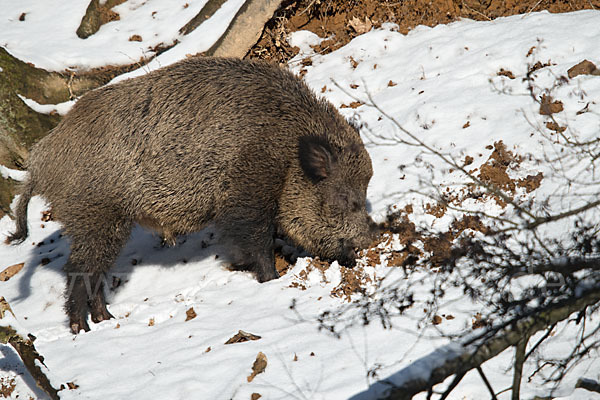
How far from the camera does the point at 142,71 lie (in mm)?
8711

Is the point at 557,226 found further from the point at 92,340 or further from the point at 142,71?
the point at 142,71

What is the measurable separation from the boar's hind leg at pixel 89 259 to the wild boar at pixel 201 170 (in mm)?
11

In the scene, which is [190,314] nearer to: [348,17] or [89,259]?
[89,259]

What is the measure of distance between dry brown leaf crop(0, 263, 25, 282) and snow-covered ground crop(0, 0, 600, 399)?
13cm

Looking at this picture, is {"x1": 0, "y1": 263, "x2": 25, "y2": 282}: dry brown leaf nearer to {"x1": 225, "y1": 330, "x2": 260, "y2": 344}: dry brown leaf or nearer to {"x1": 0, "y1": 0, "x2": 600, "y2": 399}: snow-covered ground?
{"x1": 0, "y1": 0, "x2": 600, "y2": 399}: snow-covered ground

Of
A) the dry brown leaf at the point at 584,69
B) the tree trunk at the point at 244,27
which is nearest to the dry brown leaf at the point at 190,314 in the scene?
the tree trunk at the point at 244,27

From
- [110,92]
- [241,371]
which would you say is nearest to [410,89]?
[110,92]

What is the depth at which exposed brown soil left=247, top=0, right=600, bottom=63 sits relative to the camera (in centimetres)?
858

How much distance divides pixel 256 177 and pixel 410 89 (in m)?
3.08

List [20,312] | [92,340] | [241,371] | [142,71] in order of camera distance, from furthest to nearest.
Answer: [142,71]
[20,312]
[92,340]
[241,371]

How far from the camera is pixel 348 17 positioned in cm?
905

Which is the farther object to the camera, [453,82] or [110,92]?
[453,82]

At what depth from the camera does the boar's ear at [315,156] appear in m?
5.57

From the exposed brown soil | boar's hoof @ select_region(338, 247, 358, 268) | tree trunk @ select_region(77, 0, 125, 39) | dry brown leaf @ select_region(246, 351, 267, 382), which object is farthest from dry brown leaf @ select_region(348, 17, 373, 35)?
dry brown leaf @ select_region(246, 351, 267, 382)
